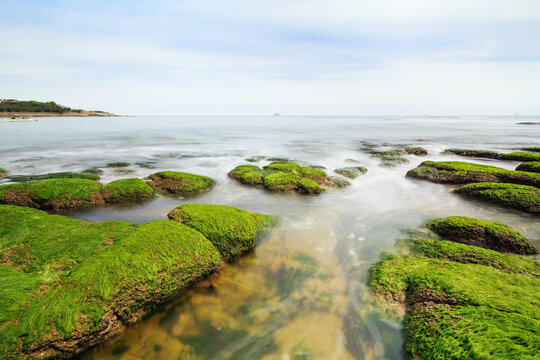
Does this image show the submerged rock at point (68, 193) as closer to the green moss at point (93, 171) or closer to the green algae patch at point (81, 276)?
the green algae patch at point (81, 276)

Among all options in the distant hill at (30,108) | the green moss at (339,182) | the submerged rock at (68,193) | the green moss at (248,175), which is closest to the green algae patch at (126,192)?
the submerged rock at (68,193)

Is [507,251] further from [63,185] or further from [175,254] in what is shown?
[63,185]

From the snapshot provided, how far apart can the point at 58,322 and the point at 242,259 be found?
10.5 ft

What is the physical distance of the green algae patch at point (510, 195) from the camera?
823cm

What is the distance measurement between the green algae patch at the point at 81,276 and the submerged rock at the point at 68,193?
2258 millimetres

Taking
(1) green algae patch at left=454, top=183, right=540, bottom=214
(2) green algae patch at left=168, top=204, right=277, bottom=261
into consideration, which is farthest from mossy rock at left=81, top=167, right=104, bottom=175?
(1) green algae patch at left=454, top=183, right=540, bottom=214

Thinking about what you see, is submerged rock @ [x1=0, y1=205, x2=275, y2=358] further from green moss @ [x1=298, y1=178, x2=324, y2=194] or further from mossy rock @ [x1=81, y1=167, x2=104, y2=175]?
mossy rock @ [x1=81, y1=167, x2=104, y2=175]

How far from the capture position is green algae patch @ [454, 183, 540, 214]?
8.23 meters

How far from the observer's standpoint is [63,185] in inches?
335

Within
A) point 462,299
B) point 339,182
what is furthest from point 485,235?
point 339,182

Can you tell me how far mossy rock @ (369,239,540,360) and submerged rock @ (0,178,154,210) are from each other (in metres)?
8.21

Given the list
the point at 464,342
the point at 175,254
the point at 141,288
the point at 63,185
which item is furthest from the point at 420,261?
the point at 63,185

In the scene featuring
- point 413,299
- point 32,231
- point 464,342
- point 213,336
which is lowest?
point 213,336

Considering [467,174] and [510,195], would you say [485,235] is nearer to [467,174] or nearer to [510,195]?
[510,195]
